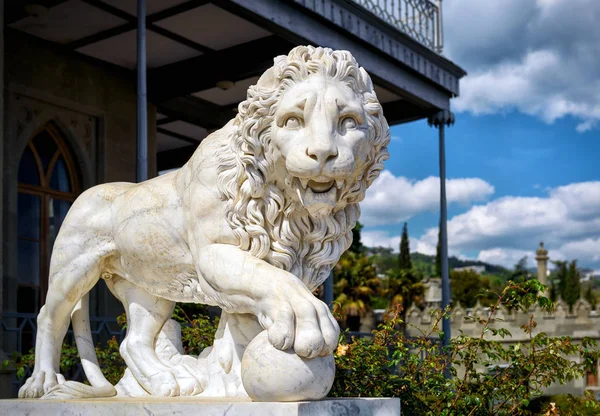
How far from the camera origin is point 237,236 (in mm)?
3035

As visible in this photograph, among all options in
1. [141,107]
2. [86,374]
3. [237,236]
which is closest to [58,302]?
[86,374]

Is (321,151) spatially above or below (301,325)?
above

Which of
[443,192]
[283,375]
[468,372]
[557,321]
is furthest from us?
[557,321]

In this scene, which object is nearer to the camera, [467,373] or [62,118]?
[467,373]

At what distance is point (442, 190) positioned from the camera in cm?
1199

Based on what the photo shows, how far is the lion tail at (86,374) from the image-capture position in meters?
3.39

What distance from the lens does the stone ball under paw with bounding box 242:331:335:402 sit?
2658 mm

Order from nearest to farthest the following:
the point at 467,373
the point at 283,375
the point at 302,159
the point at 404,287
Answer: the point at 283,375, the point at 302,159, the point at 467,373, the point at 404,287

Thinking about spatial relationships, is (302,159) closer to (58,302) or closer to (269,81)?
(269,81)

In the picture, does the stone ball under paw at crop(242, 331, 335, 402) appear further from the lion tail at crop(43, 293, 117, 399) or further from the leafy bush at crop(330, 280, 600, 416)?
the leafy bush at crop(330, 280, 600, 416)

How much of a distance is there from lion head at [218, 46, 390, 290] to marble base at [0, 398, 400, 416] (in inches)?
20.4

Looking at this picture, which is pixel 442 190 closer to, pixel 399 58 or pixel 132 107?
pixel 399 58

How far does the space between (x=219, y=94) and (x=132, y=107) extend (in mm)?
1502

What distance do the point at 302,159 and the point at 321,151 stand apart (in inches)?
2.9
